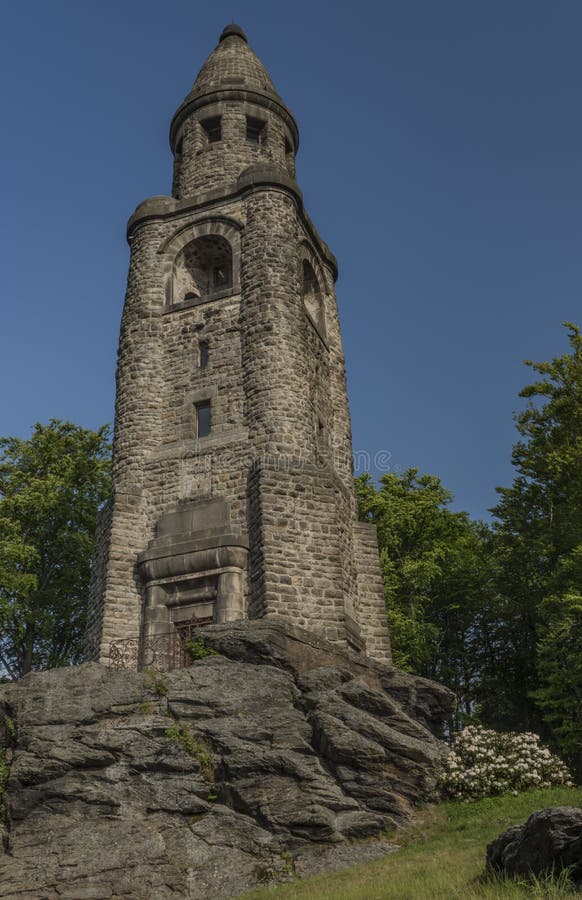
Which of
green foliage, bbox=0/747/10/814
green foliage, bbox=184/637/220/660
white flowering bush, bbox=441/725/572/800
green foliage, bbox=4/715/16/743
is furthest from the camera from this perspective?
green foliage, bbox=184/637/220/660

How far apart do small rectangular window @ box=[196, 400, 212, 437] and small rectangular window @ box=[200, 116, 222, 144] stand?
999 cm

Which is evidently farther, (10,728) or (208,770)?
A: (10,728)

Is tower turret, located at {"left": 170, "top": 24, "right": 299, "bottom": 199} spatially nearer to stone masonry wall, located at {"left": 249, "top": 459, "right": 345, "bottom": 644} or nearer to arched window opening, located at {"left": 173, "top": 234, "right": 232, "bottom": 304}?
arched window opening, located at {"left": 173, "top": 234, "right": 232, "bottom": 304}

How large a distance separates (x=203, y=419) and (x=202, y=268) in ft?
18.1

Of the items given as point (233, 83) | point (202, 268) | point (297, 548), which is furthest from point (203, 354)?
point (233, 83)

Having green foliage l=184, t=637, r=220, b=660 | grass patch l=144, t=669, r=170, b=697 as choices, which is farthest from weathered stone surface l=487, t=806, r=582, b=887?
green foliage l=184, t=637, r=220, b=660

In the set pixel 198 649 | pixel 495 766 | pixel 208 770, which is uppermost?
pixel 198 649

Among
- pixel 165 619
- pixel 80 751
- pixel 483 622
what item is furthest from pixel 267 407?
pixel 483 622

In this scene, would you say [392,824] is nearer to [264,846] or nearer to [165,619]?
[264,846]

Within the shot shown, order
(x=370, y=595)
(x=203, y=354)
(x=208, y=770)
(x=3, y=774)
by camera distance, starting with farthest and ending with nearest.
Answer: (x=203, y=354) < (x=370, y=595) < (x=208, y=770) < (x=3, y=774)

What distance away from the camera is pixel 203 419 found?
69.6ft

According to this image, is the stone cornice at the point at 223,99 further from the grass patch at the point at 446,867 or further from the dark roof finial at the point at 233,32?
the grass patch at the point at 446,867

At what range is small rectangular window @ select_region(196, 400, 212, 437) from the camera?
2098 centimetres

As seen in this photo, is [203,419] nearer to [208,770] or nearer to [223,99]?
[208,770]
